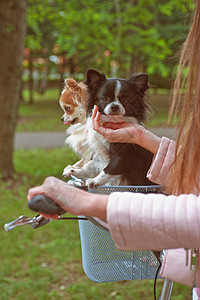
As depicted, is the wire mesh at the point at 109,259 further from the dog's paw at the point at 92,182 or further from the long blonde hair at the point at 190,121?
the long blonde hair at the point at 190,121

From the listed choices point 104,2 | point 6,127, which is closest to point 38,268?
point 6,127

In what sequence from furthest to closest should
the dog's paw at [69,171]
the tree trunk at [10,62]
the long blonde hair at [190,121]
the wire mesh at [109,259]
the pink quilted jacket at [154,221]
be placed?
the tree trunk at [10,62], the wire mesh at [109,259], the dog's paw at [69,171], the long blonde hair at [190,121], the pink quilted jacket at [154,221]

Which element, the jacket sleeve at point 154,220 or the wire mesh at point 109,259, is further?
the wire mesh at point 109,259

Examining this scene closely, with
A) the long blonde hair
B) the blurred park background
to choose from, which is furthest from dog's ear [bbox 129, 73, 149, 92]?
the long blonde hair

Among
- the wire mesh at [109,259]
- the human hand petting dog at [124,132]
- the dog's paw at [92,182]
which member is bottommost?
the wire mesh at [109,259]

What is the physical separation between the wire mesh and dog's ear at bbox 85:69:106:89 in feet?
1.91

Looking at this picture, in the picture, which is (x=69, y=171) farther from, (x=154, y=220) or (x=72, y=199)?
(x=154, y=220)

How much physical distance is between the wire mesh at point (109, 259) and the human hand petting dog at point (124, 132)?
1.41ft

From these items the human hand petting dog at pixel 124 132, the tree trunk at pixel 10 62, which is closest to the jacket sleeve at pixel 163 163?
the human hand petting dog at pixel 124 132

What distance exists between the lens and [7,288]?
3.85m

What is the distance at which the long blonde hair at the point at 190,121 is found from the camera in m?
1.20

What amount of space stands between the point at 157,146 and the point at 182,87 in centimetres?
30

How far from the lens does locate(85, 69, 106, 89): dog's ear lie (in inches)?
55.9

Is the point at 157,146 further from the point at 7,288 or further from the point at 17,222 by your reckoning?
the point at 7,288
